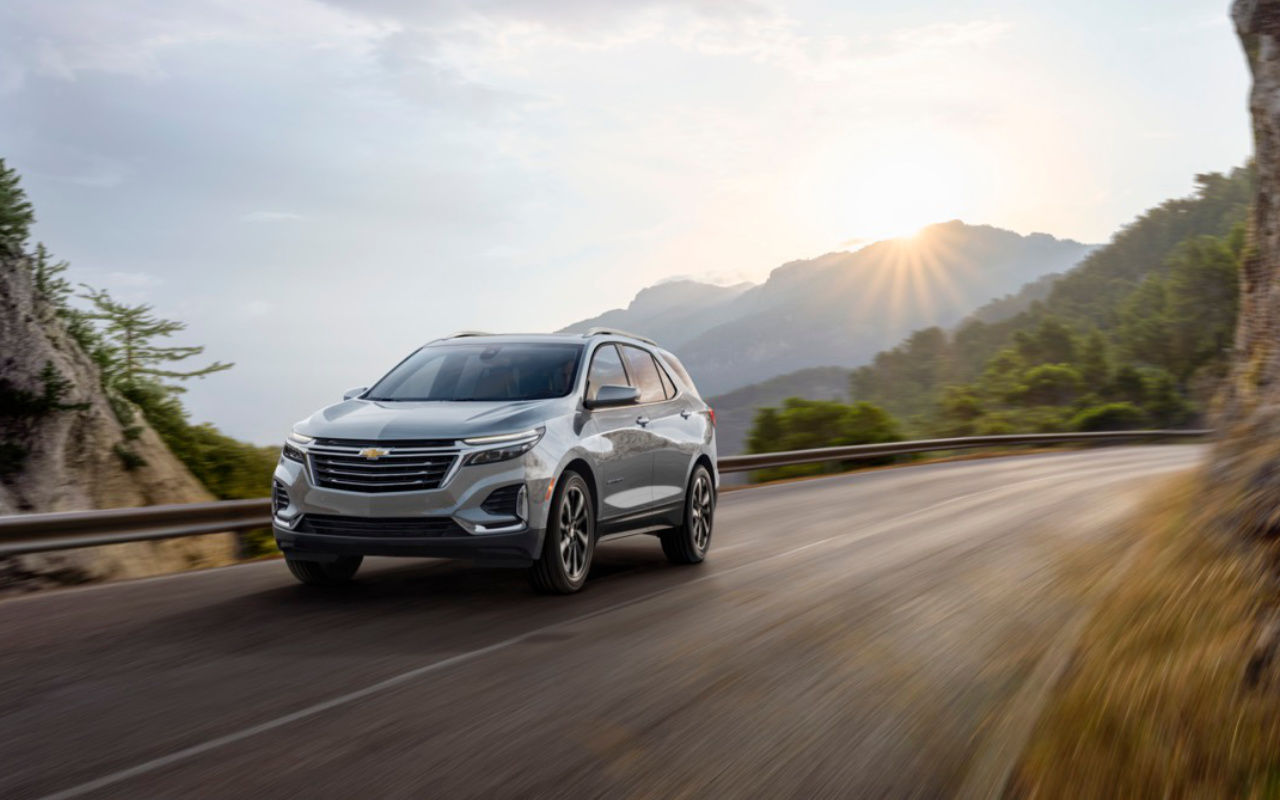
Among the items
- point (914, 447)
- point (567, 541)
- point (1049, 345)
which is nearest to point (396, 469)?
point (567, 541)

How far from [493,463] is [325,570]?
181 centimetres

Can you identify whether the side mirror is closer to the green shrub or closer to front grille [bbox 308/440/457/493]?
front grille [bbox 308/440/457/493]

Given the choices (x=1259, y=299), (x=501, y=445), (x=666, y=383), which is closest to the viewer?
(x=501, y=445)

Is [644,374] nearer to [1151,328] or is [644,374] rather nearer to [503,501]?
[503,501]

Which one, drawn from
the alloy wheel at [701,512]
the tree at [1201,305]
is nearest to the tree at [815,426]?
the alloy wheel at [701,512]

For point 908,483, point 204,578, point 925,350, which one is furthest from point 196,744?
point 925,350

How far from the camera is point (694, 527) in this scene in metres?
10.7

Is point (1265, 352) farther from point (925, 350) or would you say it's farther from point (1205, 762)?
point (925, 350)

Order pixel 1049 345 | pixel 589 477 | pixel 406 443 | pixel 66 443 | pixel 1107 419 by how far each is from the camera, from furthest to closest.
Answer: pixel 1049 345
pixel 1107 419
pixel 66 443
pixel 589 477
pixel 406 443

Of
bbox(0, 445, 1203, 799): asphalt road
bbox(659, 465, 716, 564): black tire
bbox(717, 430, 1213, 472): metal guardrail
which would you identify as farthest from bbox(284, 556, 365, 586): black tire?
bbox(717, 430, 1213, 472): metal guardrail

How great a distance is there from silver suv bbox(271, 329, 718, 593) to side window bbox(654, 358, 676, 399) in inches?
7.5

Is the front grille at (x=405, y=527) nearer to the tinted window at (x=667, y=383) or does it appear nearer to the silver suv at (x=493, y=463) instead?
the silver suv at (x=493, y=463)

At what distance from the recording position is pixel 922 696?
5.88m

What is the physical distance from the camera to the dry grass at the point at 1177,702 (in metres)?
3.72
